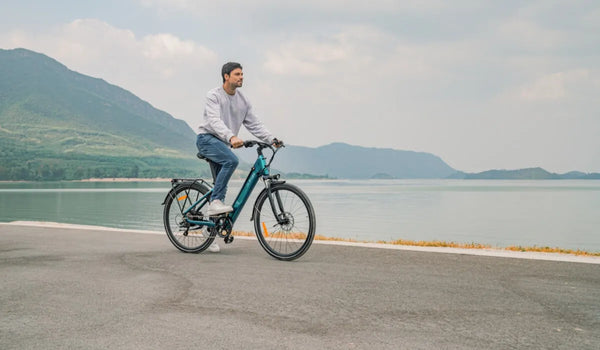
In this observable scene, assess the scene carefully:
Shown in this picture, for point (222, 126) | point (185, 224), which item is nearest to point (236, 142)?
point (222, 126)

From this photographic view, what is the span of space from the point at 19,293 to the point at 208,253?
2.80 meters

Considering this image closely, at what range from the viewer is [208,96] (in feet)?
21.9

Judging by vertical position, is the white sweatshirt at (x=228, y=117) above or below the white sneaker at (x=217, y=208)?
above

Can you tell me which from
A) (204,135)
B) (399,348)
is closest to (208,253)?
(204,135)

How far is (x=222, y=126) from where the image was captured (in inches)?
255

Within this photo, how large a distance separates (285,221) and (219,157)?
1.34 meters

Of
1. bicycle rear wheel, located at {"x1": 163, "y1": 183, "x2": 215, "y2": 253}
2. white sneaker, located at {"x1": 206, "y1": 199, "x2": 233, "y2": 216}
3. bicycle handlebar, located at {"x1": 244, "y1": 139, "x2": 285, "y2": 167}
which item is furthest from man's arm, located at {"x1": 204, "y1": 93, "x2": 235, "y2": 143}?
bicycle rear wheel, located at {"x1": 163, "y1": 183, "x2": 215, "y2": 253}

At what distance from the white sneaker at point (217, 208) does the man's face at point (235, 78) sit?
1564mm

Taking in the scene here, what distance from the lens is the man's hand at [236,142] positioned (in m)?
6.23

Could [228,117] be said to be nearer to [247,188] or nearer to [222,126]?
[222,126]

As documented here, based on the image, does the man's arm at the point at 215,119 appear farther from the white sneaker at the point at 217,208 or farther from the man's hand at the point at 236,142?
the white sneaker at the point at 217,208

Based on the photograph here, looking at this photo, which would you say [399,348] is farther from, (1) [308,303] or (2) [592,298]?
(2) [592,298]

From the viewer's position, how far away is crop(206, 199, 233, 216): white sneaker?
6680 millimetres

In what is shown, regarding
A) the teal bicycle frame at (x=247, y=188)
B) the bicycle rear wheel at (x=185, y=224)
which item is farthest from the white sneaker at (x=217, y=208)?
the bicycle rear wheel at (x=185, y=224)
